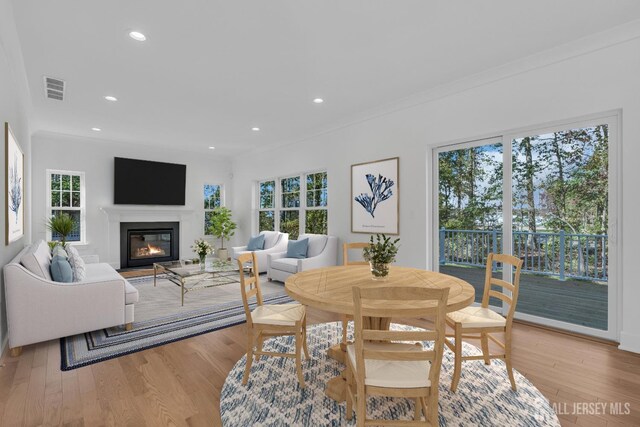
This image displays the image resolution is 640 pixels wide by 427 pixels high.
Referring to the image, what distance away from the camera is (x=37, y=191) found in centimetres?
596

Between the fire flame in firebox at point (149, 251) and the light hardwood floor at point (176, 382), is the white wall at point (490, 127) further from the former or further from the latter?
the fire flame in firebox at point (149, 251)

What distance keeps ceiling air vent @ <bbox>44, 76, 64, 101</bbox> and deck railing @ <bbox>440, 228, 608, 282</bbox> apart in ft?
17.0

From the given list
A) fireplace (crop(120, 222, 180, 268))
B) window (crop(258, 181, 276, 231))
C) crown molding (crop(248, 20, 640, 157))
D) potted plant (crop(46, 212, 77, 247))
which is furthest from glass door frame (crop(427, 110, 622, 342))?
potted plant (crop(46, 212, 77, 247))

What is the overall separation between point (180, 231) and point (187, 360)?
5558 millimetres

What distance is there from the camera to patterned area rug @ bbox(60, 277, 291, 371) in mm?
2760

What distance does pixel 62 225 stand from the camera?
5691 millimetres

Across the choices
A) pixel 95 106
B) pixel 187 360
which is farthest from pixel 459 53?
pixel 95 106

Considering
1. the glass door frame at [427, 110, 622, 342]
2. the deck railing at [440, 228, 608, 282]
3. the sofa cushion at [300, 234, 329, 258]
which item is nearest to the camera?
the glass door frame at [427, 110, 622, 342]

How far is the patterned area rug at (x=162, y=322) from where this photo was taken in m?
2.76

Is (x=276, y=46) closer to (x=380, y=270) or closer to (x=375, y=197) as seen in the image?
(x=380, y=270)

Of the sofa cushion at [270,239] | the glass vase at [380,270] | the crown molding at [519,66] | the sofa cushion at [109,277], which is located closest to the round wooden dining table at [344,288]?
the glass vase at [380,270]

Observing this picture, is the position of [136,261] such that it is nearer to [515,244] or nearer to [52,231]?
[52,231]

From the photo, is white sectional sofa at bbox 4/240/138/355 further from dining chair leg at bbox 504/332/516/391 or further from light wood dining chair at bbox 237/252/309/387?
dining chair leg at bbox 504/332/516/391

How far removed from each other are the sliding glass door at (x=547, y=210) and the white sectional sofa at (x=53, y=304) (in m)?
3.75
